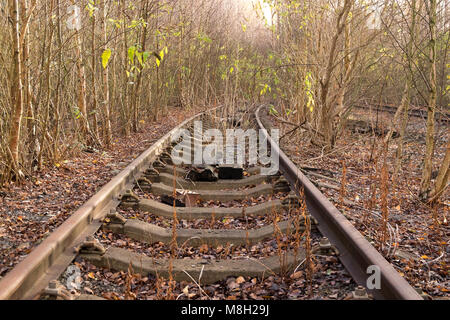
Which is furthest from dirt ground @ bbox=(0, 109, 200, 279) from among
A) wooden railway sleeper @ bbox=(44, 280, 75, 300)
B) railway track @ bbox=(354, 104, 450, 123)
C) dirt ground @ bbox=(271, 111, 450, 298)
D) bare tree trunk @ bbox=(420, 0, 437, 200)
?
railway track @ bbox=(354, 104, 450, 123)

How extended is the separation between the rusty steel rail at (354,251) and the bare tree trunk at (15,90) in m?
3.30

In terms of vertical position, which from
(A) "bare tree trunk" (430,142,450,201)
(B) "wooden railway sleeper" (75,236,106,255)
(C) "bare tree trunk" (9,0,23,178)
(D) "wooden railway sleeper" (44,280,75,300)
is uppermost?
(C) "bare tree trunk" (9,0,23,178)

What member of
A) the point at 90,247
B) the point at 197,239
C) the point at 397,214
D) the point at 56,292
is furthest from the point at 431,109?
the point at 56,292

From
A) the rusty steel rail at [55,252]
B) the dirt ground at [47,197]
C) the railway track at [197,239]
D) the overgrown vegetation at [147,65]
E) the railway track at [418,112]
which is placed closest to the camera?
the rusty steel rail at [55,252]

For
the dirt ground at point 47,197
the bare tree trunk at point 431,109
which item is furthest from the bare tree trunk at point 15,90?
the bare tree trunk at point 431,109

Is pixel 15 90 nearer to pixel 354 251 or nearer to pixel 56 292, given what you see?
pixel 56 292

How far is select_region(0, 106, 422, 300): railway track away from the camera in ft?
9.41

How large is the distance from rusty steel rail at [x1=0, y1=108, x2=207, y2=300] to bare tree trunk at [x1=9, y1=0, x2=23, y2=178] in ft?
4.26

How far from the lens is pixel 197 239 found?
3969 millimetres

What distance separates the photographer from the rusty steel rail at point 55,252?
8.48 feet

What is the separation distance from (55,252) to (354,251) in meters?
2.08

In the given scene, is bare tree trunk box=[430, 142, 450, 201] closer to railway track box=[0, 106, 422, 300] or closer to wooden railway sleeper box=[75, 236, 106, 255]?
railway track box=[0, 106, 422, 300]

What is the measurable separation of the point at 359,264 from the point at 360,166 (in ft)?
14.7

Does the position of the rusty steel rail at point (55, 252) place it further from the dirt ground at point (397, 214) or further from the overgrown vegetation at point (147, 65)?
the dirt ground at point (397, 214)
